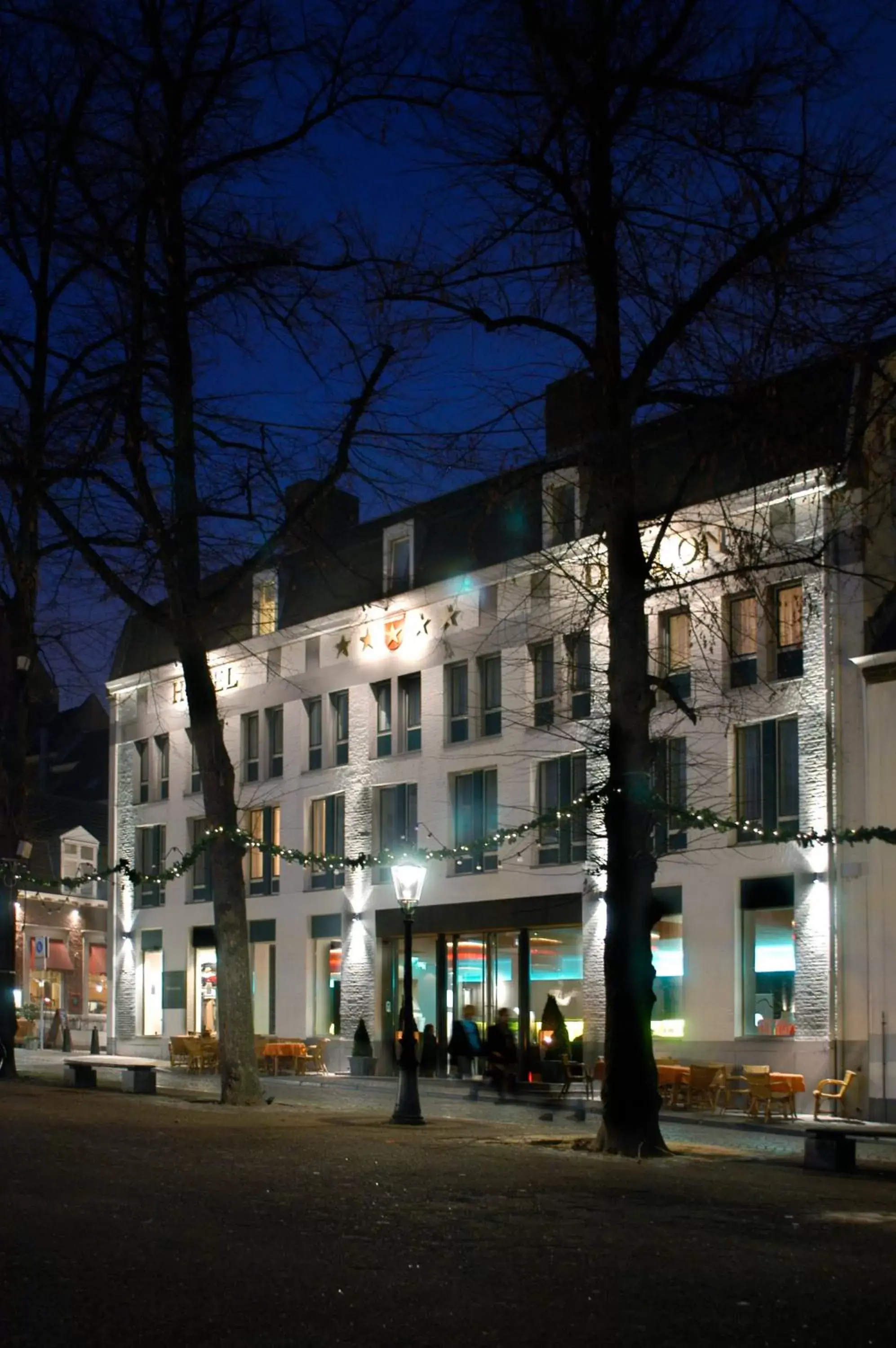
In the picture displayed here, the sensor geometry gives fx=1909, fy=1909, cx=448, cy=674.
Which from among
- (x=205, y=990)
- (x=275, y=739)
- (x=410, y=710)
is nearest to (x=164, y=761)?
(x=275, y=739)

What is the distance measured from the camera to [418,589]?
43.8 metres

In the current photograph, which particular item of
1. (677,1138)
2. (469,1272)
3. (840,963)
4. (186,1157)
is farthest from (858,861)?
(469,1272)

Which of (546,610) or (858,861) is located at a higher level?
(546,610)

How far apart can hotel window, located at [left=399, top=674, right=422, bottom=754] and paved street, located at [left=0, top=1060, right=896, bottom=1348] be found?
2525cm

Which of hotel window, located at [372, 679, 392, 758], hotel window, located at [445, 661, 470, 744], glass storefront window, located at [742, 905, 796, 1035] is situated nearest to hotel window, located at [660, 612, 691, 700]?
glass storefront window, located at [742, 905, 796, 1035]

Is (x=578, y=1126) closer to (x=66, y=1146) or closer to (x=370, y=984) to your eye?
(x=66, y=1146)

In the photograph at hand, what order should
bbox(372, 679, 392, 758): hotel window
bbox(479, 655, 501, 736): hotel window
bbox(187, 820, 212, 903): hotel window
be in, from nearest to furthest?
bbox(479, 655, 501, 736): hotel window < bbox(372, 679, 392, 758): hotel window < bbox(187, 820, 212, 903): hotel window

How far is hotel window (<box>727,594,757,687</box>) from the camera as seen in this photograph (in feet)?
114

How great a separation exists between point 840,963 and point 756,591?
51.9 feet

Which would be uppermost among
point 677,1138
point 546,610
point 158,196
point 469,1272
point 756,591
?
point 158,196

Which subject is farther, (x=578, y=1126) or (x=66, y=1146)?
(x=578, y=1126)

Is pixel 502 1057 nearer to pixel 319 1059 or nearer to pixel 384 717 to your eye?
pixel 319 1059

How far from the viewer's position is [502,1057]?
35.2 m

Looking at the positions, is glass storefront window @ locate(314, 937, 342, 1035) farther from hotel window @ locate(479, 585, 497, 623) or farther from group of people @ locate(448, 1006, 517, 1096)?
hotel window @ locate(479, 585, 497, 623)
